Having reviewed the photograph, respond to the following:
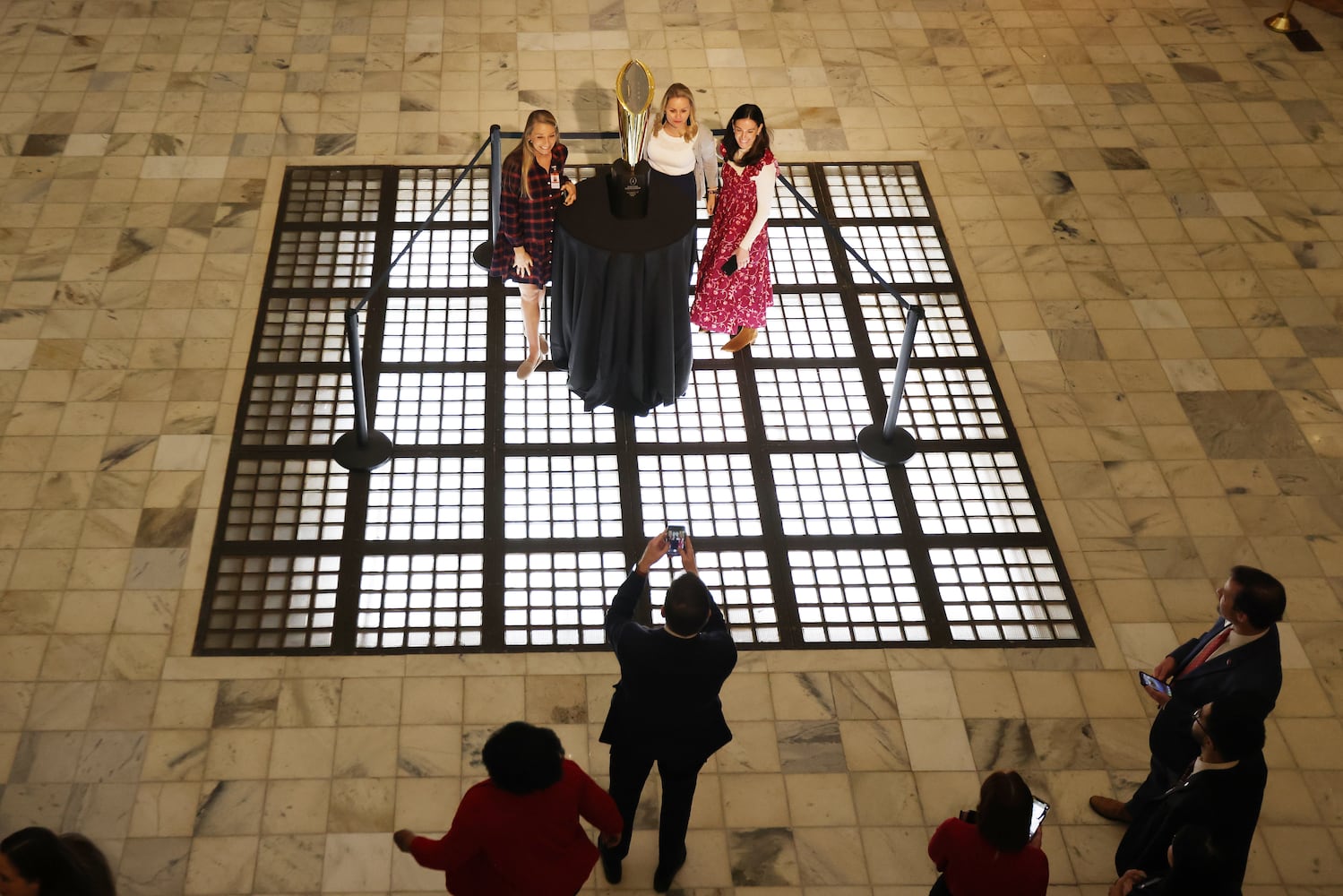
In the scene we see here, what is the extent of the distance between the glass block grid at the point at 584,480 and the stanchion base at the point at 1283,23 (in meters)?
4.44

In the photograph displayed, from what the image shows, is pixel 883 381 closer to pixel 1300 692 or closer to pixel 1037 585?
pixel 1037 585

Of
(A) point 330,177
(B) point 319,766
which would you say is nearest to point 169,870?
(B) point 319,766

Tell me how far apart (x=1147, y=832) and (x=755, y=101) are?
571cm

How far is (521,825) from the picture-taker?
3047mm

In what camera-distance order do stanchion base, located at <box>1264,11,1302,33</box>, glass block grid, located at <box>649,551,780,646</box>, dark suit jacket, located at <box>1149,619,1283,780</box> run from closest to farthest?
dark suit jacket, located at <box>1149,619,1283,780</box>, glass block grid, located at <box>649,551,780,646</box>, stanchion base, located at <box>1264,11,1302,33</box>

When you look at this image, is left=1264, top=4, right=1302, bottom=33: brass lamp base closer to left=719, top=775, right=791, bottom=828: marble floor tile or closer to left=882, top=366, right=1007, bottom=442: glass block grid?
left=882, top=366, right=1007, bottom=442: glass block grid

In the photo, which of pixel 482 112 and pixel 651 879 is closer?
pixel 651 879

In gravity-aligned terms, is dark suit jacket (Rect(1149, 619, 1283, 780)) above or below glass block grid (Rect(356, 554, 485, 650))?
above

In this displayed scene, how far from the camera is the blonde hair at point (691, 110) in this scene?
18.1 feet

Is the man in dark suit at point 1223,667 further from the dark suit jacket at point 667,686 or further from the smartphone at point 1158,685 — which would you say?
the dark suit jacket at point 667,686

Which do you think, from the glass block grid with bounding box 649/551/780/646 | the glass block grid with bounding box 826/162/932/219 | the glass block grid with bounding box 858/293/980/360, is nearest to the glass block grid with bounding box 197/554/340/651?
the glass block grid with bounding box 649/551/780/646

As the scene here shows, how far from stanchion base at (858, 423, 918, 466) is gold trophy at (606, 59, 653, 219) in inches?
65.5

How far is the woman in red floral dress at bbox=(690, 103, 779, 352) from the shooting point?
18.0 feet

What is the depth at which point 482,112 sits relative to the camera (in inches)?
308
